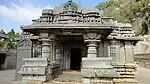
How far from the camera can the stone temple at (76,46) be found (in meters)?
8.27

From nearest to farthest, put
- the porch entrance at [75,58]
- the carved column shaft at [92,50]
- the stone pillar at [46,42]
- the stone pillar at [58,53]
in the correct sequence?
the carved column shaft at [92,50] < the stone pillar at [46,42] < the stone pillar at [58,53] < the porch entrance at [75,58]

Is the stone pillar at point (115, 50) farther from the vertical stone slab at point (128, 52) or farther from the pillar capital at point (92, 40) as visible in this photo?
the pillar capital at point (92, 40)

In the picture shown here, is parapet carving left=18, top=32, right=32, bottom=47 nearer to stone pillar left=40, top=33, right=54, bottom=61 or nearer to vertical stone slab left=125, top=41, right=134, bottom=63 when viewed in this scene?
stone pillar left=40, top=33, right=54, bottom=61

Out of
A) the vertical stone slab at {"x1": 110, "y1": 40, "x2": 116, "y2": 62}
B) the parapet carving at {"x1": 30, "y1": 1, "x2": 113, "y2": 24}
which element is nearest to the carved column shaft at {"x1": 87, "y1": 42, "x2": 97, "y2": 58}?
the parapet carving at {"x1": 30, "y1": 1, "x2": 113, "y2": 24}

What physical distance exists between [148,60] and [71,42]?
42.4ft

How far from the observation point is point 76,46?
12.6 m

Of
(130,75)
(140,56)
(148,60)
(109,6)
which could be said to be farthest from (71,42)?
(109,6)

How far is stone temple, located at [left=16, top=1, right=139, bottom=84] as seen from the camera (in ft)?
27.1

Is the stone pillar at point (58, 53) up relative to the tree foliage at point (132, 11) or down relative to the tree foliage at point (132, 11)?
down

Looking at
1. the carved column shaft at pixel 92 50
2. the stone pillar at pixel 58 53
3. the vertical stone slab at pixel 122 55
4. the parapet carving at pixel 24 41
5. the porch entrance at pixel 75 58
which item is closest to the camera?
the carved column shaft at pixel 92 50

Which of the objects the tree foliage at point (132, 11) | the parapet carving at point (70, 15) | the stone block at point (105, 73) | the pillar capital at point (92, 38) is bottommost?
the stone block at point (105, 73)

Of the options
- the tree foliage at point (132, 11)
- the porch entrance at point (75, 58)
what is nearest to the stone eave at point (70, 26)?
the porch entrance at point (75, 58)

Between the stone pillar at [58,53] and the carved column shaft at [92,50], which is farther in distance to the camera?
the stone pillar at [58,53]

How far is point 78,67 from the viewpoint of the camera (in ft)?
47.5
